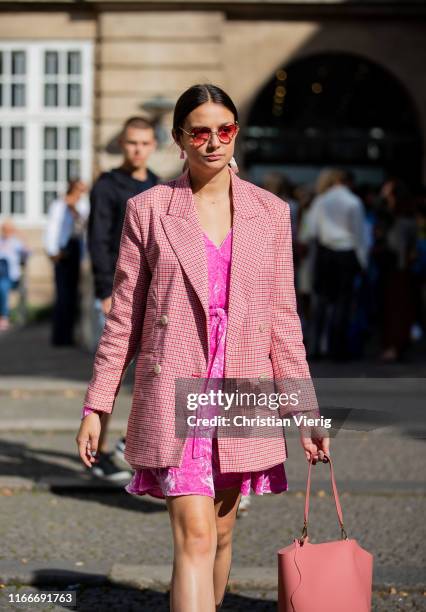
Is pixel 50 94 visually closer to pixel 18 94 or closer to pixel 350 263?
pixel 18 94

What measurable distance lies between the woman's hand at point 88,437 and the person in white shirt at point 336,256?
28.2ft

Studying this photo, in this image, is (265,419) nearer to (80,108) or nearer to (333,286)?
(333,286)

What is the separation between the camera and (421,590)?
534 cm

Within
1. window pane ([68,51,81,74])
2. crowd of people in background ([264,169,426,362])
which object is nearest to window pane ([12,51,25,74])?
window pane ([68,51,81,74])

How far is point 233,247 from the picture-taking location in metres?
4.11

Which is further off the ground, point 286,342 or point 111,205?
point 111,205

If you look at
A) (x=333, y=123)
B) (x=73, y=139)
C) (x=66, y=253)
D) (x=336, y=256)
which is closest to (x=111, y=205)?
(x=336, y=256)

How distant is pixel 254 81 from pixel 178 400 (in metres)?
16.6

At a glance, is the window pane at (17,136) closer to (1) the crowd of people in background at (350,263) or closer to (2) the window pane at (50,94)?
(2) the window pane at (50,94)

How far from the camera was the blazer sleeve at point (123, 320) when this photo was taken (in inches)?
163

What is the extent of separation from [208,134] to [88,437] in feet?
3.35

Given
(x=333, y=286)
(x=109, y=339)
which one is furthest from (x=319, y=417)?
(x=333, y=286)

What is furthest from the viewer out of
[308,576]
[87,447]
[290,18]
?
[290,18]

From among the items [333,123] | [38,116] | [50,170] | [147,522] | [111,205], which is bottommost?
Answer: [147,522]
